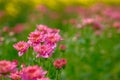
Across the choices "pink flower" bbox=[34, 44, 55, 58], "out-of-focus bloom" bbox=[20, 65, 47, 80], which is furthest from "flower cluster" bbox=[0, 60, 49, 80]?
"pink flower" bbox=[34, 44, 55, 58]

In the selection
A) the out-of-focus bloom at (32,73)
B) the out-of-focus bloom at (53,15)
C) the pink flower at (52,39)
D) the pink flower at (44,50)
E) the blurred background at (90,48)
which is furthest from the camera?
the out-of-focus bloom at (53,15)

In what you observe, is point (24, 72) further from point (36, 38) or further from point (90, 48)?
point (90, 48)

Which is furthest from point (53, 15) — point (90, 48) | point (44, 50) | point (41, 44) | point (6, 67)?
point (6, 67)

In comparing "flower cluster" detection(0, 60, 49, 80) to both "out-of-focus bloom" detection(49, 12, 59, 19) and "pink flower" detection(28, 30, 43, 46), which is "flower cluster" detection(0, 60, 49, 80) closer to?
"pink flower" detection(28, 30, 43, 46)

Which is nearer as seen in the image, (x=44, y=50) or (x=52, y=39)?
(x=44, y=50)

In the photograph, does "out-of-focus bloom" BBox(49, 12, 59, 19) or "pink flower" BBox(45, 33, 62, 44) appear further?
"out-of-focus bloom" BBox(49, 12, 59, 19)

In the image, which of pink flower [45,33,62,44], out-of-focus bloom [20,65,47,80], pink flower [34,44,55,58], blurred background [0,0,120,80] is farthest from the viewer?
blurred background [0,0,120,80]

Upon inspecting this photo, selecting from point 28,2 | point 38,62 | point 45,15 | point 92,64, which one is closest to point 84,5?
point 28,2

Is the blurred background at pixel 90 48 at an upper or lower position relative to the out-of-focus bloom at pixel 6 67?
upper

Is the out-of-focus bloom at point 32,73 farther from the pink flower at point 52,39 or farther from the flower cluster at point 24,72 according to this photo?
the pink flower at point 52,39

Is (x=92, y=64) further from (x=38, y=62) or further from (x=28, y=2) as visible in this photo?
(x=28, y=2)

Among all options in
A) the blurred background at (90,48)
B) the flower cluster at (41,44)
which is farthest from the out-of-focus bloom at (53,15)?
the flower cluster at (41,44)

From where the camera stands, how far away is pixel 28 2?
461 inches

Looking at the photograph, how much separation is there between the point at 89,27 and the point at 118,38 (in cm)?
113
